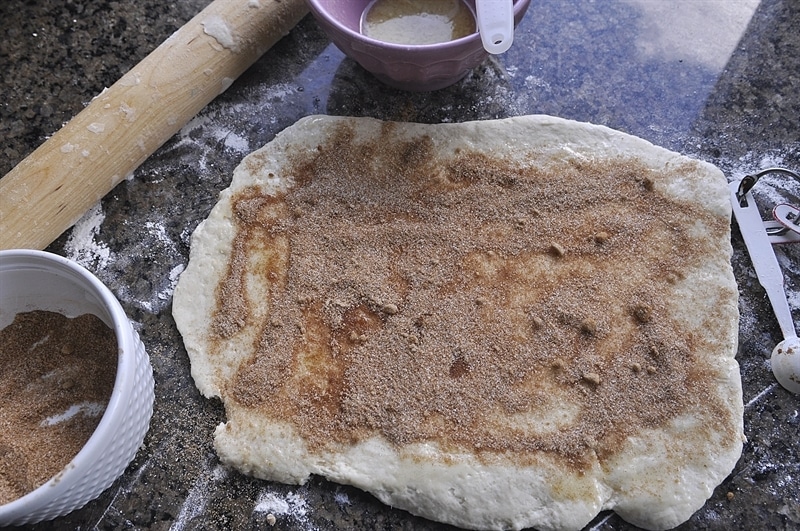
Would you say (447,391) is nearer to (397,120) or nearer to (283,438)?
(283,438)

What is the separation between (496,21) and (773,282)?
2.61 ft

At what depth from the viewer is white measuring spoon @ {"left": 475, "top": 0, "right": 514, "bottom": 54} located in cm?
123

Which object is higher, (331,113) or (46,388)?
(331,113)

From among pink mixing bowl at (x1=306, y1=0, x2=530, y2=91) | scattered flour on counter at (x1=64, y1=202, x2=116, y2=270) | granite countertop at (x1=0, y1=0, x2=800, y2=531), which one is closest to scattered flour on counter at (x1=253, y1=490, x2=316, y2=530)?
granite countertop at (x1=0, y1=0, x2=800, y2=531)

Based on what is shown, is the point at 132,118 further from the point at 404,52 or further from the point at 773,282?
the point at 773,282

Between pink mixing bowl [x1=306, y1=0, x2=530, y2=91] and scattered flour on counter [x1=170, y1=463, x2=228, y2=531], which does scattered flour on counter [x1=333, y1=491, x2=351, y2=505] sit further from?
pink mixing bowl [x1=306, y1=0, x2=530, y2=91]

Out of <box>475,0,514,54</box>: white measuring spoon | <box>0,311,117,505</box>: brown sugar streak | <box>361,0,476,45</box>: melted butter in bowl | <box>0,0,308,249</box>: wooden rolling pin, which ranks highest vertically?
<box>475,0,514,54</box>: white measuring spoon

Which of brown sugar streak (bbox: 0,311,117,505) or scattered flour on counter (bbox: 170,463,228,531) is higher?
brown sugar streak (bbox: 0,311,117,505)

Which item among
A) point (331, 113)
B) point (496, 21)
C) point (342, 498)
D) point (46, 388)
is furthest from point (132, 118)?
point (342, 498)

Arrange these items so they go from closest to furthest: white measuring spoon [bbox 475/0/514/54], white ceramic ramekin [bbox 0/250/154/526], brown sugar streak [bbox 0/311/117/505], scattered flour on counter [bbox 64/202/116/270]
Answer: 1. white ceramic ramekin [bbox 0/250/154/526]
2. brown sugar streak [bbox 0/311/117/505]
3. white measuring spoon [bbox 475/0/514/54]
4. scattered flour on counter [bbox 64/202/116/270]

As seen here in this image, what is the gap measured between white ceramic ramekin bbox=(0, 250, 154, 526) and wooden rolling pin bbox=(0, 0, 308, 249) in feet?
0.53

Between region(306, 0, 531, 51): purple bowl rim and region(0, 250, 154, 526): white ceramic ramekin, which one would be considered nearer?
region(0, 250, 154, 526): white ceramic ramekin

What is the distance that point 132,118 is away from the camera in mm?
1401

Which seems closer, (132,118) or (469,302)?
(469,302)
